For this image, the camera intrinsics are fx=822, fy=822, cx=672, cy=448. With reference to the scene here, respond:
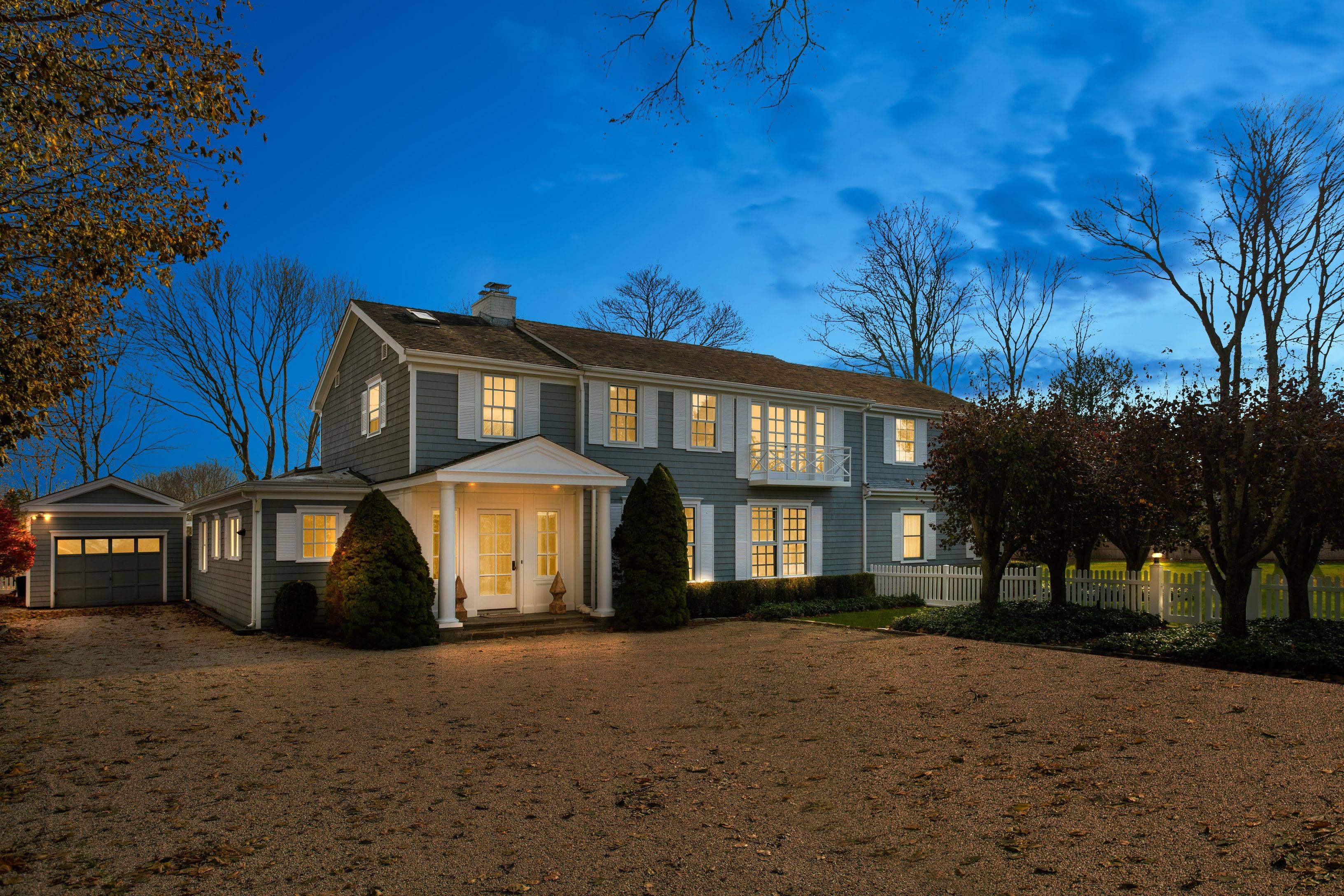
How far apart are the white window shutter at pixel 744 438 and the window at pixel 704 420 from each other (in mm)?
593

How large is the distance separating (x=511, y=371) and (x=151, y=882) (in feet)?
40.5

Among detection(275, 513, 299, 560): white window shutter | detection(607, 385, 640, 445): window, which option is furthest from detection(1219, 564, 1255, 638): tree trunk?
detection(275, 513, 299, 560): white window shutter

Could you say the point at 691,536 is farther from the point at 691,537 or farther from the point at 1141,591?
the point at 1141,591

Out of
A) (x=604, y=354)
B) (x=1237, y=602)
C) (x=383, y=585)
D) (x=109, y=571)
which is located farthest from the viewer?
(x=109, y=571)

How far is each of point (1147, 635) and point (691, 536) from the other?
8.99m

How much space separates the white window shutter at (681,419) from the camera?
18.0m

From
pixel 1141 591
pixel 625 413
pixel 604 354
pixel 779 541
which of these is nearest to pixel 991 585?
pixel 1141 591

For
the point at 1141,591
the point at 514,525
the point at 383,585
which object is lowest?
the point at 1141,591

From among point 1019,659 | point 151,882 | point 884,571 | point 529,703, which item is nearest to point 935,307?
point 884,571

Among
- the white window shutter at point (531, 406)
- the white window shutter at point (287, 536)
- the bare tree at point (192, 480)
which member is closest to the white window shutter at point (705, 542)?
the white window shutter at point (531, 406)

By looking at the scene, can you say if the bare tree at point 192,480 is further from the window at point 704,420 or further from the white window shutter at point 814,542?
the white window shutter at point 814,542

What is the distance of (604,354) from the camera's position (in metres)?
17.9

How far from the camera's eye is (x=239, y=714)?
8.44 meters

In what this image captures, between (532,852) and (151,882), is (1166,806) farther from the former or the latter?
(151,882)
